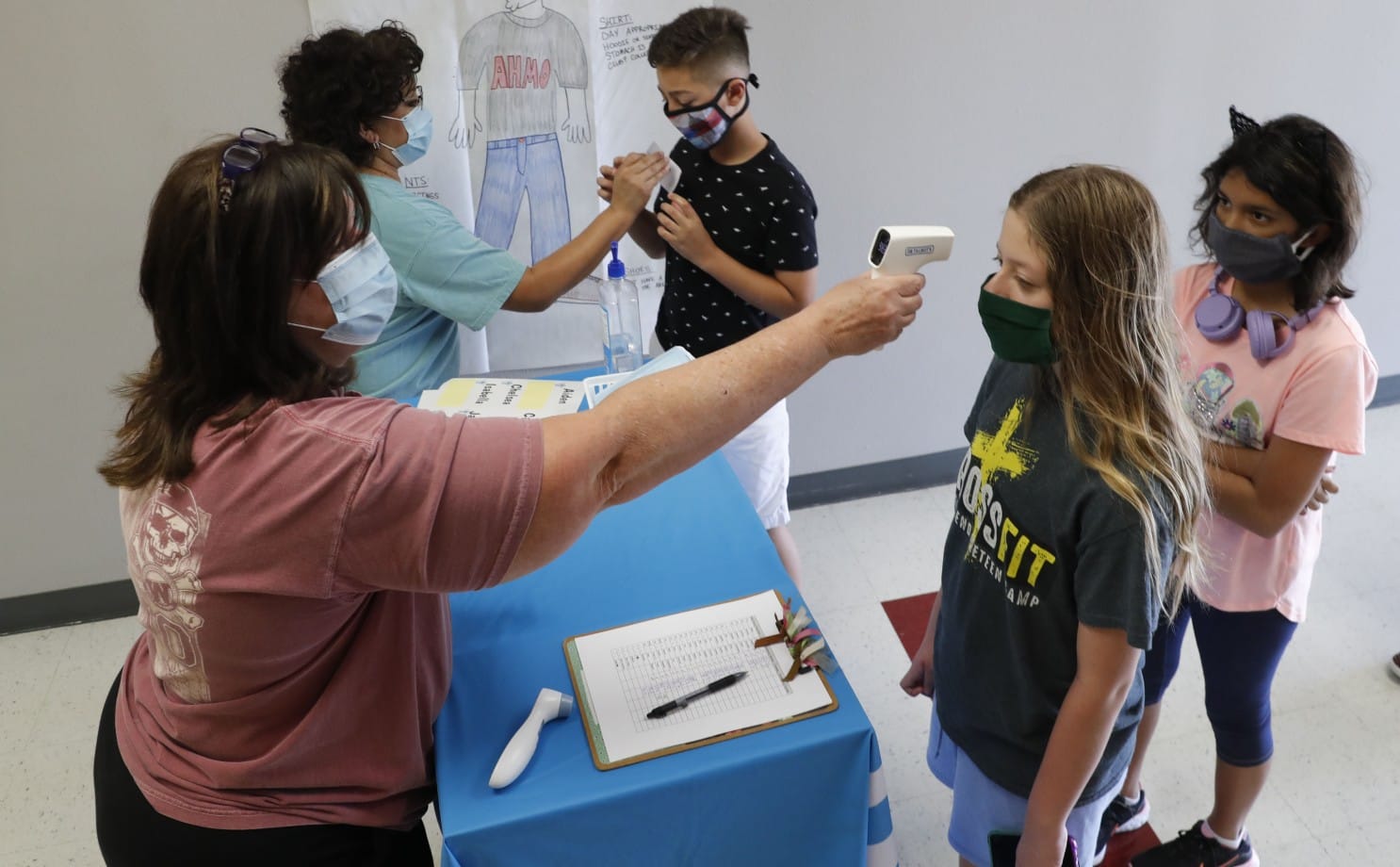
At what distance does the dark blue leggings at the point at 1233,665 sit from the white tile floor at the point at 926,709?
421 mm

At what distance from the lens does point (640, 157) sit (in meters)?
2.12

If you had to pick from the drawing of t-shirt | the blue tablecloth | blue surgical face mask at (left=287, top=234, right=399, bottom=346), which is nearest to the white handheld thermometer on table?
the blue tablecloth

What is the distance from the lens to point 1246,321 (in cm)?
155

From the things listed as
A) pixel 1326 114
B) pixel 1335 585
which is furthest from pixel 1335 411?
pixel 1326 114

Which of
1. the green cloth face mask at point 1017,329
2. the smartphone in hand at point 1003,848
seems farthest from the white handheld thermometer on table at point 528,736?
the green cloth face mask at point 1017,329

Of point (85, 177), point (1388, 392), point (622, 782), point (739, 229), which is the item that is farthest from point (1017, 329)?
point (1388, 392)

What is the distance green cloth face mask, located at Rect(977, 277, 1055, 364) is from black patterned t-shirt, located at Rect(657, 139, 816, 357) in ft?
2.77

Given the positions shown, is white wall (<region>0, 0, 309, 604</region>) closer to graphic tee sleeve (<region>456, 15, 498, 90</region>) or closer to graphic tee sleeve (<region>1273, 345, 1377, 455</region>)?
graphic tee sleeve (<region>456, 15, 498, 90</region>)

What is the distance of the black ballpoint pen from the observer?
4.22ft

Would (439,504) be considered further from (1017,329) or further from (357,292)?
(1017,329)

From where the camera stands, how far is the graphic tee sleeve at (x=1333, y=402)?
1.44 meters

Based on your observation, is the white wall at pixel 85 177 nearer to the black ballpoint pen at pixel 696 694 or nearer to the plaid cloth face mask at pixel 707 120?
the plaid cloth face mask at pixel 707 120

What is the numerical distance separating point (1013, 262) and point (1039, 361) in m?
0.13

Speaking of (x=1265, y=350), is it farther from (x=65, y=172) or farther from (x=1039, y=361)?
(x=65, y=172)
